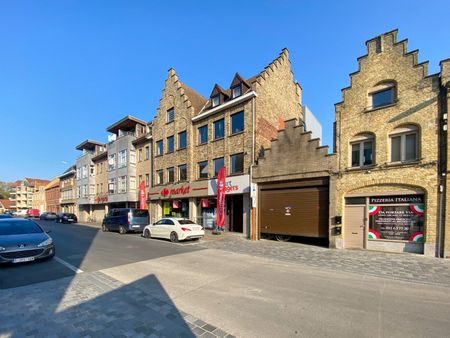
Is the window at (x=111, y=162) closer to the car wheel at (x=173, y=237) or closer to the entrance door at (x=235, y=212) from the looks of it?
the entrance door at (x=235, y=212)

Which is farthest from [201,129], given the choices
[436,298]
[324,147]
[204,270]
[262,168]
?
[436,298]

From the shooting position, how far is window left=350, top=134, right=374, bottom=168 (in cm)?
1177

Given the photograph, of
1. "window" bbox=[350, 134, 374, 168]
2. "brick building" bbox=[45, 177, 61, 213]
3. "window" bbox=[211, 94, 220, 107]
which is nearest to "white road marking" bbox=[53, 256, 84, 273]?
"window" bbox=[350, 134, 374, 168]

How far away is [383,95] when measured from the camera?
38.3ft

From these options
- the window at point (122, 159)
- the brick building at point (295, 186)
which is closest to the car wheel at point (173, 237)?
the brick building at point (295, 186)

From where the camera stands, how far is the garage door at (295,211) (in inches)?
500

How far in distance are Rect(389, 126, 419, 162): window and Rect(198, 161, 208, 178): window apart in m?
13.1

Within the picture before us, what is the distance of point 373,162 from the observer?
37.9 ft

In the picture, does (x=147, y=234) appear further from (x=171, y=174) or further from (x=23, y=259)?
(x=23, y=259)

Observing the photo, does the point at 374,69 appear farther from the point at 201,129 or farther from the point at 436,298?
the point at 201,129

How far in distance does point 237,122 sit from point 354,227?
10.7m

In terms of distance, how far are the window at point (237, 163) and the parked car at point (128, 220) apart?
8.45 m

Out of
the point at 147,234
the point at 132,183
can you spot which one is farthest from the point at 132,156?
the point at 147,234

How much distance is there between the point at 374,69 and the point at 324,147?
4.65 m
